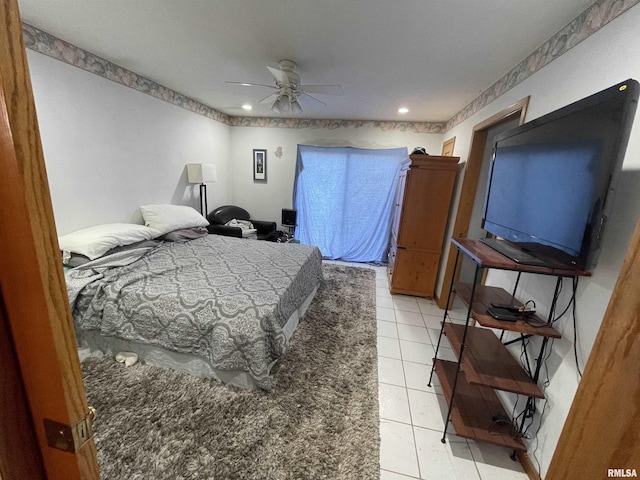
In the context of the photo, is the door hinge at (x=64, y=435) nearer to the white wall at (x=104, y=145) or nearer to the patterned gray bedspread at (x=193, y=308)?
the patterned gray bedspread at (x=193, y=308)

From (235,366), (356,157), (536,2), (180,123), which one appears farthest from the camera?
(356,157)

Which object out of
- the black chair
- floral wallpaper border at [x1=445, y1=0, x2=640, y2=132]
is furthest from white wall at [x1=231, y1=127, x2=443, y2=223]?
floral wallpaper border at [x1=445, y1=0, x2=640, y2=132]

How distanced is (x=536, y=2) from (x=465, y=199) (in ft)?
6.04

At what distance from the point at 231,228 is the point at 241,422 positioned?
9.22 ft

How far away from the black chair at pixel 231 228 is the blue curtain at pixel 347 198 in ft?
2.15

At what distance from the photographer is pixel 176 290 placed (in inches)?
74.5

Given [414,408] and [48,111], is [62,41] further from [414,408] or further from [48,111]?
[414,408]

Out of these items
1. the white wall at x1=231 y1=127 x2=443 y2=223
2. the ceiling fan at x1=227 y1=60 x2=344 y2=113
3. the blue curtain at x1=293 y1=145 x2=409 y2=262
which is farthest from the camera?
the blue curtain at x1=293 y1=145 x2=409 y2=262

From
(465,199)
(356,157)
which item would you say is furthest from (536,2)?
(356,157)

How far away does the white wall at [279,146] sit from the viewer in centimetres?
429

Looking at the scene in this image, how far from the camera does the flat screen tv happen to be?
961 mm

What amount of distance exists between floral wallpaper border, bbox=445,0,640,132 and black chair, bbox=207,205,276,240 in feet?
11.3

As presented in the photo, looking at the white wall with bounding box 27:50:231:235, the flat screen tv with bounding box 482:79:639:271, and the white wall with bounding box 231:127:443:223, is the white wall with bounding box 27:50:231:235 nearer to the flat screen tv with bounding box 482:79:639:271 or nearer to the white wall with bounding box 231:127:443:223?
the white wall with bounding box 231:127:443:223

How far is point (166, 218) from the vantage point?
3078 mm
